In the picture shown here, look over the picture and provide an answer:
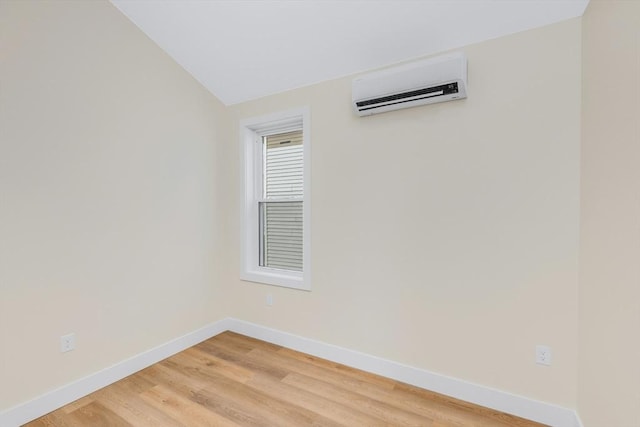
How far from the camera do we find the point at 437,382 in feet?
6.61

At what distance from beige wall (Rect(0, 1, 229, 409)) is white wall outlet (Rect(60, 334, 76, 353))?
0.11ft

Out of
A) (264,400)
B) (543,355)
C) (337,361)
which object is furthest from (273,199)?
(543,355)

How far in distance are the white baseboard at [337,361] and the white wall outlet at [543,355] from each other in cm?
25

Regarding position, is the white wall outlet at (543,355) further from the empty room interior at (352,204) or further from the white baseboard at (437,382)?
the white baseboard at (437,382)

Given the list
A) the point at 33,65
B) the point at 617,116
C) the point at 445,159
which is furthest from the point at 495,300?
the point at 33,65

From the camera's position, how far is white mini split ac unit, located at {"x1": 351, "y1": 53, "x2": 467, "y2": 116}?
1853 millimetres

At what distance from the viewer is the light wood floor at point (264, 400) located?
1.75m

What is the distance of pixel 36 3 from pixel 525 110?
10.2 ft

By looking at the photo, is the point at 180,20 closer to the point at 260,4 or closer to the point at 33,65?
the point at 260,4

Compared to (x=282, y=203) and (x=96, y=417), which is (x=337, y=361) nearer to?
(x=282, y=203)

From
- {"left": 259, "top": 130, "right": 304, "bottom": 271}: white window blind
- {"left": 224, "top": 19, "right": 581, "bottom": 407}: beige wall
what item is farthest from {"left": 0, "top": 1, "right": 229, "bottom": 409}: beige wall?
{"left": 224, "top": 19, "right": 581, "bottom": 407}: beige wall

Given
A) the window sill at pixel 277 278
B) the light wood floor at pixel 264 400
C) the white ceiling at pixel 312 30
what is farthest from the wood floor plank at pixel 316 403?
the white ceiling at pixel 312 30

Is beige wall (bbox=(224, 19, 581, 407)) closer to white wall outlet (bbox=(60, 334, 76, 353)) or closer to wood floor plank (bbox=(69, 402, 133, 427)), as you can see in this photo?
wood floor plank (bbox=(69, 402, 133, 427))

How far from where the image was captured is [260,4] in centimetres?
201
